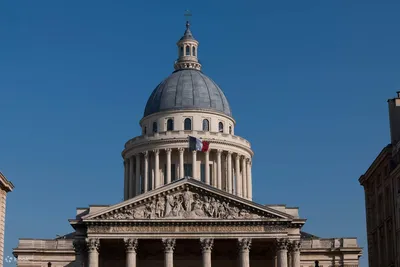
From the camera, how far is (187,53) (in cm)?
11700

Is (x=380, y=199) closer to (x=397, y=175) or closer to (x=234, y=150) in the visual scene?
(x=397, y=175)

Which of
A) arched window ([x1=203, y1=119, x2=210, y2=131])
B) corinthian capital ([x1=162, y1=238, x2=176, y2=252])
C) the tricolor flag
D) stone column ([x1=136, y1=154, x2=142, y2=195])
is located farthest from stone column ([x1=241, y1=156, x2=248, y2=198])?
corinthian capital ([x1=162, y1=238, x2=176, y2=252])

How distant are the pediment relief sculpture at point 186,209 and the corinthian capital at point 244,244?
7.38 ft

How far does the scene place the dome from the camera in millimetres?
110375

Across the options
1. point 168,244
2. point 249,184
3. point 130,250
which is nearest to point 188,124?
point 249,184

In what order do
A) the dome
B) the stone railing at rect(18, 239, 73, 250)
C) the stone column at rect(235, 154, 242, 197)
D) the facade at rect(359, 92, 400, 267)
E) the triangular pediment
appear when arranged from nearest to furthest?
1. the facade at rect(359, 92, 400, 267)
2. the triangular pediment
3. the stone railing at rect(18, 239, 73, 250)
4. the stone column at rect(235, 154, 242, 197)
5. the dome

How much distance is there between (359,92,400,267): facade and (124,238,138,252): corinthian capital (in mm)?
22902

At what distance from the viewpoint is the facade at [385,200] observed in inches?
2798

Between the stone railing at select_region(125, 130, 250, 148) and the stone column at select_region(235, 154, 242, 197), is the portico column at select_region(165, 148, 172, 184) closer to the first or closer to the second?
the stone railing at select_region(125, 130, 250, 148)

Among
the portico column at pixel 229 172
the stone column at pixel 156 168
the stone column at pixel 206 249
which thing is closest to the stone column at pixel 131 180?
the stone column at pixel 156 168

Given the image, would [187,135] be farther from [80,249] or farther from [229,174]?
[80,249]

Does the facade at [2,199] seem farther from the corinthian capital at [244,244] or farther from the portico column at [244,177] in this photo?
the portico column at [244,177]

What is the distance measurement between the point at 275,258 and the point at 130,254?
48.3ft

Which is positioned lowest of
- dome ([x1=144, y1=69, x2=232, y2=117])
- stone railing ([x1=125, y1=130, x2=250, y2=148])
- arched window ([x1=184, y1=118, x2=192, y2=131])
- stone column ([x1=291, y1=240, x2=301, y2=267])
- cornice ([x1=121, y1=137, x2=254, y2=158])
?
stone column ([x1=291, y1=240, x2=301, y2=267])
